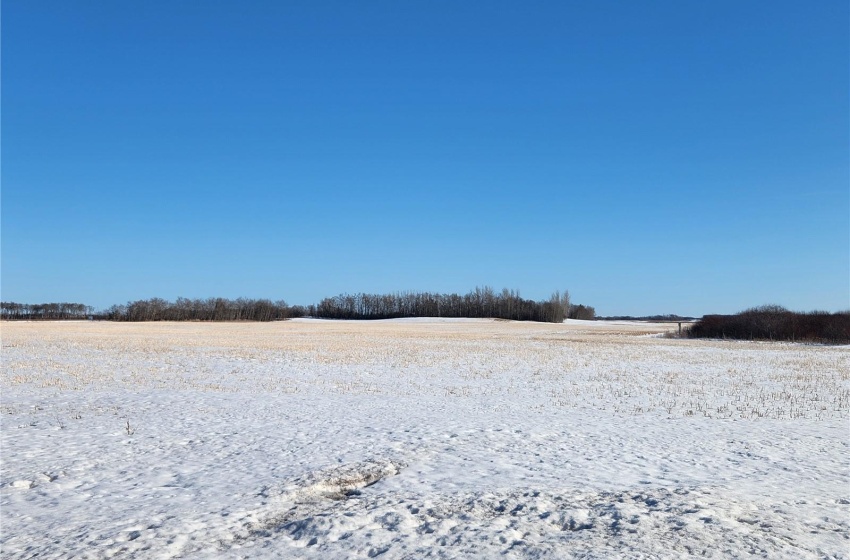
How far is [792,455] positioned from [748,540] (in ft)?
16.6

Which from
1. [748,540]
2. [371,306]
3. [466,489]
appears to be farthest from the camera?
[371,306]

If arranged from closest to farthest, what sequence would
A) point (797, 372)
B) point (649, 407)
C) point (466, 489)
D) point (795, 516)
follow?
point (795, 516)
point (466, 489)
point (649, 407)
point (797, 372)

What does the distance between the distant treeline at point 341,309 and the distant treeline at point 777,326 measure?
305 feet

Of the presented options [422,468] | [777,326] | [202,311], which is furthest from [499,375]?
[202,311]

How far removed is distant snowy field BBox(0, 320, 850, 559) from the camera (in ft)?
24.7

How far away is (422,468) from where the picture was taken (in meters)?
10.7

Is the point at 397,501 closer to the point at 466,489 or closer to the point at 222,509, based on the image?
the point at 466,489

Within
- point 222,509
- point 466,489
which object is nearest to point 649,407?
point 466,489

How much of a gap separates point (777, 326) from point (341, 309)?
136713mm

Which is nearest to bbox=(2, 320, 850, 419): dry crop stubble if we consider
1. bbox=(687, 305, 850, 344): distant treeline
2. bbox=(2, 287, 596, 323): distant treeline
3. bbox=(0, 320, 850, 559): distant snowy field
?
bbox=(0, 320, 850, 559): distant snowy field

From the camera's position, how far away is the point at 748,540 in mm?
7379

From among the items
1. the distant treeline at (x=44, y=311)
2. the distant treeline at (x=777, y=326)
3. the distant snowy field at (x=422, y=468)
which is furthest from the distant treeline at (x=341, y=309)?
the distant snowy field at (x=422, y=468)

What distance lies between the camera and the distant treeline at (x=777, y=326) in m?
51.7

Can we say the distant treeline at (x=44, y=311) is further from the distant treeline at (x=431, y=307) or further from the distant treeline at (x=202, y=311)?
the distant treeline at (x=431, y=307)
